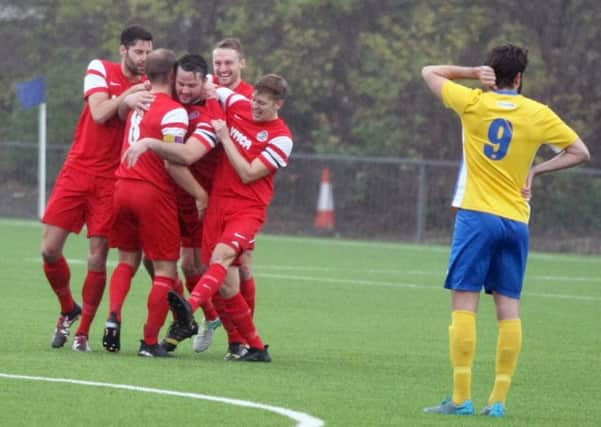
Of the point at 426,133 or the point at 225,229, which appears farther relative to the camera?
the point at 426,133

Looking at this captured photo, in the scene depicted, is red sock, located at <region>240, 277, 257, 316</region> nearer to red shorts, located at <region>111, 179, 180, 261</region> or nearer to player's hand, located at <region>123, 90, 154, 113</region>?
red shorts, located at <region>111, 179, 180, 261</region>

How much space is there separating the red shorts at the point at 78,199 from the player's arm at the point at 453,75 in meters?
3.07

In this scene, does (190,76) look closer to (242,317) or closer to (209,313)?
(242,317)

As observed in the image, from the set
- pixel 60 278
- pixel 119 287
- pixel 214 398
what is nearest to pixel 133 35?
pixel 119 287

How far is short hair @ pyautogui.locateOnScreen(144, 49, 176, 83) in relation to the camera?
33.8ft

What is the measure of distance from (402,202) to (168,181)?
58.4ft

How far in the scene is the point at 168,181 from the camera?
34.5 feet

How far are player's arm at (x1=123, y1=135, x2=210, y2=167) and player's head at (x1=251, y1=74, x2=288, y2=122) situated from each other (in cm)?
43

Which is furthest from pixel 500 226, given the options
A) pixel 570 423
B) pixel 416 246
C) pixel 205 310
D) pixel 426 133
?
pixel 426 133

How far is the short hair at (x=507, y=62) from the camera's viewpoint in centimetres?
831

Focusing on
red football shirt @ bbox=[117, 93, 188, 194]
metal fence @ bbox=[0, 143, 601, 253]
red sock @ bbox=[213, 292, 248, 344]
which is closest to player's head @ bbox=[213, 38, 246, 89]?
red football shirt @ bbox=[117, 93, 188, 194]

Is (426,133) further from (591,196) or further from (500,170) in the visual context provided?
(500,170)

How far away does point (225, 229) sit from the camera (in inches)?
408

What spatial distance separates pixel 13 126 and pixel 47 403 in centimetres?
2533
